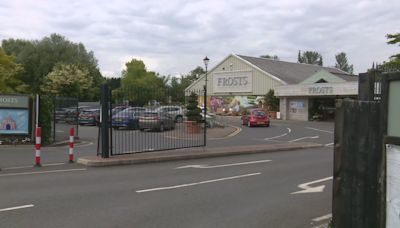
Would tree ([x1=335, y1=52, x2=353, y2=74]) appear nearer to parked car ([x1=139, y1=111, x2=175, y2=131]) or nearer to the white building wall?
the white building wall

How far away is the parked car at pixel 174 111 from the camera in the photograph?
58.3 ft

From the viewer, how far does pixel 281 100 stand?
195 feet

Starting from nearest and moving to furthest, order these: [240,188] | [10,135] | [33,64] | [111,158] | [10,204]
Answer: [10,204] < [240,188] < [111,158] < [10,135] < [33,64]

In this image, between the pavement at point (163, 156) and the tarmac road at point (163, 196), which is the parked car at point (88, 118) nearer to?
the pavement at point (163, 156)

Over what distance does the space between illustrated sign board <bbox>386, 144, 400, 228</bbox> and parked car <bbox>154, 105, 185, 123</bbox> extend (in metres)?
13.4

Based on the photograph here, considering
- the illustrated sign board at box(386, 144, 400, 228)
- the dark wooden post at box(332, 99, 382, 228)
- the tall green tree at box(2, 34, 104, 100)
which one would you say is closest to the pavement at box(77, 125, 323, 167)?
the dark wooden post at box(332, 99, 382, 228)

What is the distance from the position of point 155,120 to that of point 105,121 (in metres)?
2.70

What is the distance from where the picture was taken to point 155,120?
17.3m

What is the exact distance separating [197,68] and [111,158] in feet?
392

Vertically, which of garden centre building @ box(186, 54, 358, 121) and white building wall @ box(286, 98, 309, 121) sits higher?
garden centre building @ box(186, 54, 358, 121)

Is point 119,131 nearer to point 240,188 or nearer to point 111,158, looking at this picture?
point 111,158

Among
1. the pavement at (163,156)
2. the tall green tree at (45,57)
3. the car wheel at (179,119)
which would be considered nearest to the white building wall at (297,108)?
the tall green tree at (45,57)

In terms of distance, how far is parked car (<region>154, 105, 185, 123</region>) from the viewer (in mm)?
17778

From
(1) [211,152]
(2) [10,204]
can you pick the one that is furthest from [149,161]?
(2) [10,204]
